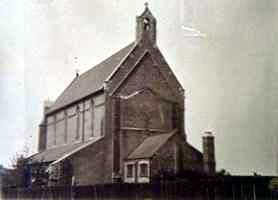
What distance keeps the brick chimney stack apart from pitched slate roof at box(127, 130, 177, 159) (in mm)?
1306

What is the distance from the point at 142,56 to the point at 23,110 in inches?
135

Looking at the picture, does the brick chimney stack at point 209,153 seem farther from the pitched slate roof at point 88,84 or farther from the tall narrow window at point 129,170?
the pitched slate roof at point 88,84

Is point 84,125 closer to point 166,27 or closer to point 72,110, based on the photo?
point 72,110

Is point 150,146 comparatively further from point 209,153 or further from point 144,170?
point 209,153

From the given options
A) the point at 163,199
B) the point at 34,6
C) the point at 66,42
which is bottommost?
the point at 163,199

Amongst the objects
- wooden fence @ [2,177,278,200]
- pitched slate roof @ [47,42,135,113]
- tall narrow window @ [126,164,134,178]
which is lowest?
wooden fence @ [2,177,278,200]

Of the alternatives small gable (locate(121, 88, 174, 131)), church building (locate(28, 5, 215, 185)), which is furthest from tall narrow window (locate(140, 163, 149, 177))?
small gable (locate(121, 88, 174, 131))

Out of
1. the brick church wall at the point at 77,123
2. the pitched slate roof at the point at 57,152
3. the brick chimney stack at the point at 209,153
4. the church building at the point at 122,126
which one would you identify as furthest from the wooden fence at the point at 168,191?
the brick church wall at the point at 77,123

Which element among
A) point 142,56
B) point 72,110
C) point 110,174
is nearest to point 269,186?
point 110,174

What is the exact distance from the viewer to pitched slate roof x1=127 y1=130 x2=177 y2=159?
6672 millimetres

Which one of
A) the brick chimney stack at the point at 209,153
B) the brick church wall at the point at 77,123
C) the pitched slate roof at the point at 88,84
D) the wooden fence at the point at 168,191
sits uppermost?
the pitched slate roof at the point at 88,84

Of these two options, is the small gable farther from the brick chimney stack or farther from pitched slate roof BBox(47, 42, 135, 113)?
the brick chimney stack

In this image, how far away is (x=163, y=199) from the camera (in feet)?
14.6

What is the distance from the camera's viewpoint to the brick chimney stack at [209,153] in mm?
4836
